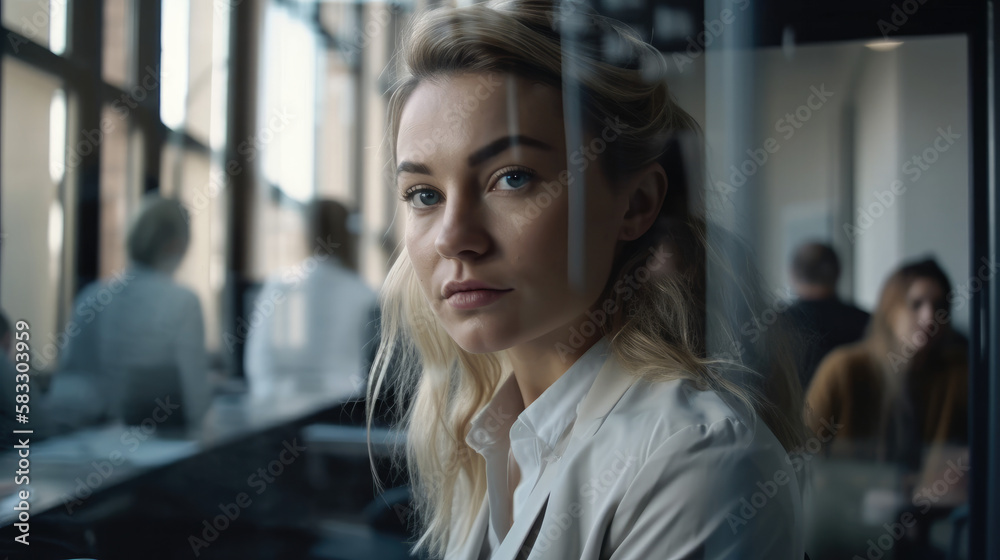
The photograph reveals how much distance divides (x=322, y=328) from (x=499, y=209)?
42cm

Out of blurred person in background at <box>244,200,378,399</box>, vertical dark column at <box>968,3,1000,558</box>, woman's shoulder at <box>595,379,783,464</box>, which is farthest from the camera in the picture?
blurred person in background at <box>244,200,378,399</box>

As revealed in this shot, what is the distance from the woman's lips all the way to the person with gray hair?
0.49m

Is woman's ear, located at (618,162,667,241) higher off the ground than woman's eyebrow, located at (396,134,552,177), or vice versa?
woman's eyebrow, located at (396,134,552,177)

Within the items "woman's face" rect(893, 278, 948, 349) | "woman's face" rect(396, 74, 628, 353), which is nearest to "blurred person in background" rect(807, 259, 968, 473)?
"woman's face" rect(893, 278, 948, 349)

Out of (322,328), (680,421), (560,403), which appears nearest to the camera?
(680,421)

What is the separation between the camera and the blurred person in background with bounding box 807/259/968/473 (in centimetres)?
77

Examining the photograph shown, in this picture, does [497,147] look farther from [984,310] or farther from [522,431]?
[984,310]

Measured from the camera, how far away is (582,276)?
2.02 feet

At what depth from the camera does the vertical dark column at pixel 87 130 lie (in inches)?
35.2

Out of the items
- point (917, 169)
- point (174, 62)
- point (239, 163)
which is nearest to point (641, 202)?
point (917, 169)

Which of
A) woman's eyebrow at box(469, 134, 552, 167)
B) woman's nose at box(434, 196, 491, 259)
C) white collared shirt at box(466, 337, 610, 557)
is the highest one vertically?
woman's eyebrow at box(469, 134, 552, 167)

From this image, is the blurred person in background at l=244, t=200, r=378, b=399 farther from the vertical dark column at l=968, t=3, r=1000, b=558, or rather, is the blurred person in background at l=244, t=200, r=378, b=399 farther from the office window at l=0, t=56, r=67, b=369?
the vertical dark column at l=968, t=3, r=1000, b=558

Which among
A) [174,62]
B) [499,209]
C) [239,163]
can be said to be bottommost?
[499,209]

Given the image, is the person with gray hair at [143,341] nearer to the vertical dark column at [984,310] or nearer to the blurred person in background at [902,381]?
the blurred person in background at [902,381]
